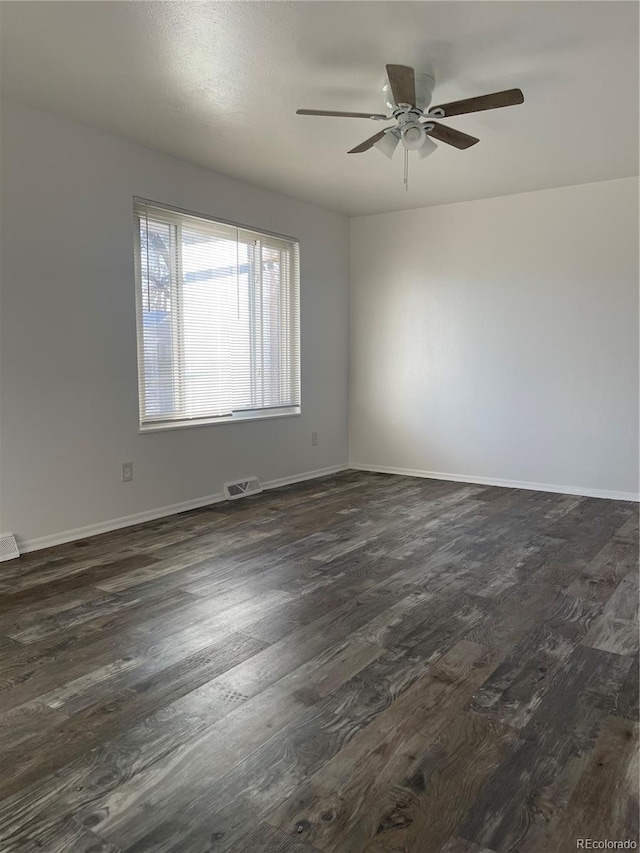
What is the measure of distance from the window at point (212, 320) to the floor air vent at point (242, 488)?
1.80 feet

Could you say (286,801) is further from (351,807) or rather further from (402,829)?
(402,829)

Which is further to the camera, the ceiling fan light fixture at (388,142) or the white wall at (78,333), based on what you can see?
the white wall at (78,333)

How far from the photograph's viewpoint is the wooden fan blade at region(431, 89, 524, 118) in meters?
2.62

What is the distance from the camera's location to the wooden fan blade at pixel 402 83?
252cm

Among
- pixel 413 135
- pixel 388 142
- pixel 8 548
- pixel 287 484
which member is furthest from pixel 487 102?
pixel 287 484

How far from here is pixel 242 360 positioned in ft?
16.7

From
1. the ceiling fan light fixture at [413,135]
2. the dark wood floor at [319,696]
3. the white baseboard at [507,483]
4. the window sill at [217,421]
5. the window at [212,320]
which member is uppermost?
the ceiling fan light fixture at [413,135]

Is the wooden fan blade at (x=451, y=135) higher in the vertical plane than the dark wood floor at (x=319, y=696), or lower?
higher

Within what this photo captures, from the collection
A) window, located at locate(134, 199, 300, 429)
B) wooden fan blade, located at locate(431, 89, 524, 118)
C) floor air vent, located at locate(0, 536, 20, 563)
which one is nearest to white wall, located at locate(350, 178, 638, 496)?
window, located at locate(134, 199, 300, 429)

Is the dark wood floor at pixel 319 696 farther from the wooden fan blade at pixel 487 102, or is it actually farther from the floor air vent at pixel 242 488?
the wooden fan blade at pixel 487 102

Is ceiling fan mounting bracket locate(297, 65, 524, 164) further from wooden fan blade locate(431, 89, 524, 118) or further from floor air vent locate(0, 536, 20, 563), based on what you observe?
floor air vent locate(0, 536, 20, 563)

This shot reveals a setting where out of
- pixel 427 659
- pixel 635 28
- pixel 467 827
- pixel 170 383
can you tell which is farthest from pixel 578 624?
pixel 170 383

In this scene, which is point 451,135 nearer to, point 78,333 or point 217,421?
point 78,333

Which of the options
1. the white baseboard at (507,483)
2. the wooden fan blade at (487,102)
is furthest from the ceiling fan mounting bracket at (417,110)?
the white baseboard at (507,483)
